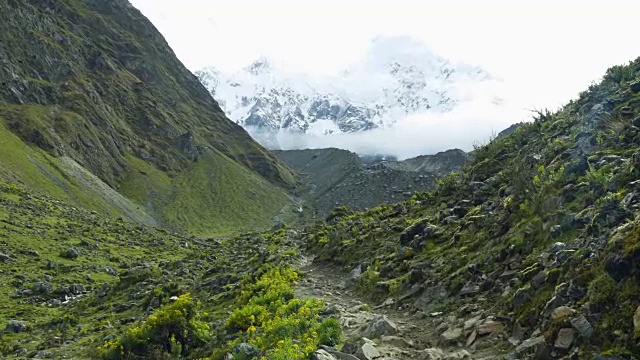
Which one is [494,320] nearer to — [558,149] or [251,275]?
[558,149]

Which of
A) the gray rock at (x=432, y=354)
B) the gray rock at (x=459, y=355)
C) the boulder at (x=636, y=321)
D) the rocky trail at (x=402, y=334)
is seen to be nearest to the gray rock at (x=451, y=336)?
the rocky trail at (x=402, y=334)

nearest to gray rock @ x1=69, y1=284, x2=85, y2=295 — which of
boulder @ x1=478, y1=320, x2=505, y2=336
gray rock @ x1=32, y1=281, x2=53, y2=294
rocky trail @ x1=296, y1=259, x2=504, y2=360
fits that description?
gray rock @ x1=32, y1=281, x2=53, y2=294

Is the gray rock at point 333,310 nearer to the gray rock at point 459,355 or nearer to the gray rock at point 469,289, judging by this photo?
the gray rock at point 469,289

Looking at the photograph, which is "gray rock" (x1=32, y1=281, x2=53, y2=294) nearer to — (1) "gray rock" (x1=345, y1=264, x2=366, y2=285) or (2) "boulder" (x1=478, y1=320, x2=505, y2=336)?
(1) "gray rock" (x1=345, y1=264, x2=366, y2=285)

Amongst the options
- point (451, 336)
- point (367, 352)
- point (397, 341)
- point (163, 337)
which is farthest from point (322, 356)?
point (163, 337)

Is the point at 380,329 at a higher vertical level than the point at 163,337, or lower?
higher

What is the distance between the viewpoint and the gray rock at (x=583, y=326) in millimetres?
9727

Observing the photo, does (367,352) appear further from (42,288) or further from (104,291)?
(42,288)

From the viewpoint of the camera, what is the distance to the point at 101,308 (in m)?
36.2

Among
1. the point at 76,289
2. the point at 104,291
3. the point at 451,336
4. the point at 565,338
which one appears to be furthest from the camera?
→ the point at 76,289

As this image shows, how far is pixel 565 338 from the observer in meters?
10.1

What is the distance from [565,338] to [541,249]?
490cm

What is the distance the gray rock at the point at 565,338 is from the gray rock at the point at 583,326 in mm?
149

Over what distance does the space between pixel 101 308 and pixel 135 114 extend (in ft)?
572
